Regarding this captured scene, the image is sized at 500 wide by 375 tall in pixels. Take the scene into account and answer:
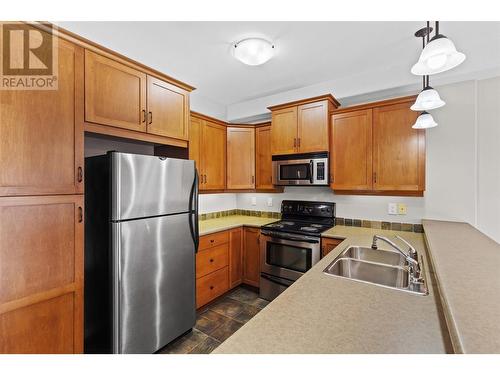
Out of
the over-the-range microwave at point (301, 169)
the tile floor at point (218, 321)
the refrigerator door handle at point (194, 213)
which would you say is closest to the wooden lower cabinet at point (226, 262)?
the tile floor at point (218, 321)

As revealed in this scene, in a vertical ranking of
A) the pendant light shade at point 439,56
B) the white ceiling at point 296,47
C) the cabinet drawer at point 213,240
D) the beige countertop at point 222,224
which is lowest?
the cabinet drawer at point 213,240

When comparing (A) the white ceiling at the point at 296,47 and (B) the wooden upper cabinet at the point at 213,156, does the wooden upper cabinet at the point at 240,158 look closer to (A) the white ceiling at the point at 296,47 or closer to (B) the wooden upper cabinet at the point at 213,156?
(B) the wooden upper cabinet at the point at 213,156

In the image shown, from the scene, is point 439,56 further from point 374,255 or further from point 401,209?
point 401,209

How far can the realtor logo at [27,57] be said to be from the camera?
1259mm

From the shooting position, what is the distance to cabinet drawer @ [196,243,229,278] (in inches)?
96.0

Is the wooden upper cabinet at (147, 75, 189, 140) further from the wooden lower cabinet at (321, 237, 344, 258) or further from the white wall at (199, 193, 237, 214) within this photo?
the wooden lower cabinet at (321, 237, 344, 258)

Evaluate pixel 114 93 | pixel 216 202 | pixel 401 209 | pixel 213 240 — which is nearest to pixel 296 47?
pixel 114 93

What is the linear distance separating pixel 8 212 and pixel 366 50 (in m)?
2.84

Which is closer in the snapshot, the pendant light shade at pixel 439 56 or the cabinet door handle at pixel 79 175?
the pendant light shade at pixel 439 56

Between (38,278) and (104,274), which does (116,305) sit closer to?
(104,274)

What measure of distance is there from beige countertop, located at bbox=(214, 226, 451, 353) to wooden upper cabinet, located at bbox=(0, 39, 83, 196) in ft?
4.62

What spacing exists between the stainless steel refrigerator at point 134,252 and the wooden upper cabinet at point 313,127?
1.48 m

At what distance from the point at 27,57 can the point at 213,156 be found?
6.24 ft

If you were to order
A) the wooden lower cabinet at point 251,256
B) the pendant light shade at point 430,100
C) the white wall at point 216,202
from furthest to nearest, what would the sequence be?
the white wall at point 216,202, the wooden lower cabinet at point 251,256, the pendant light shade at point 430,100
